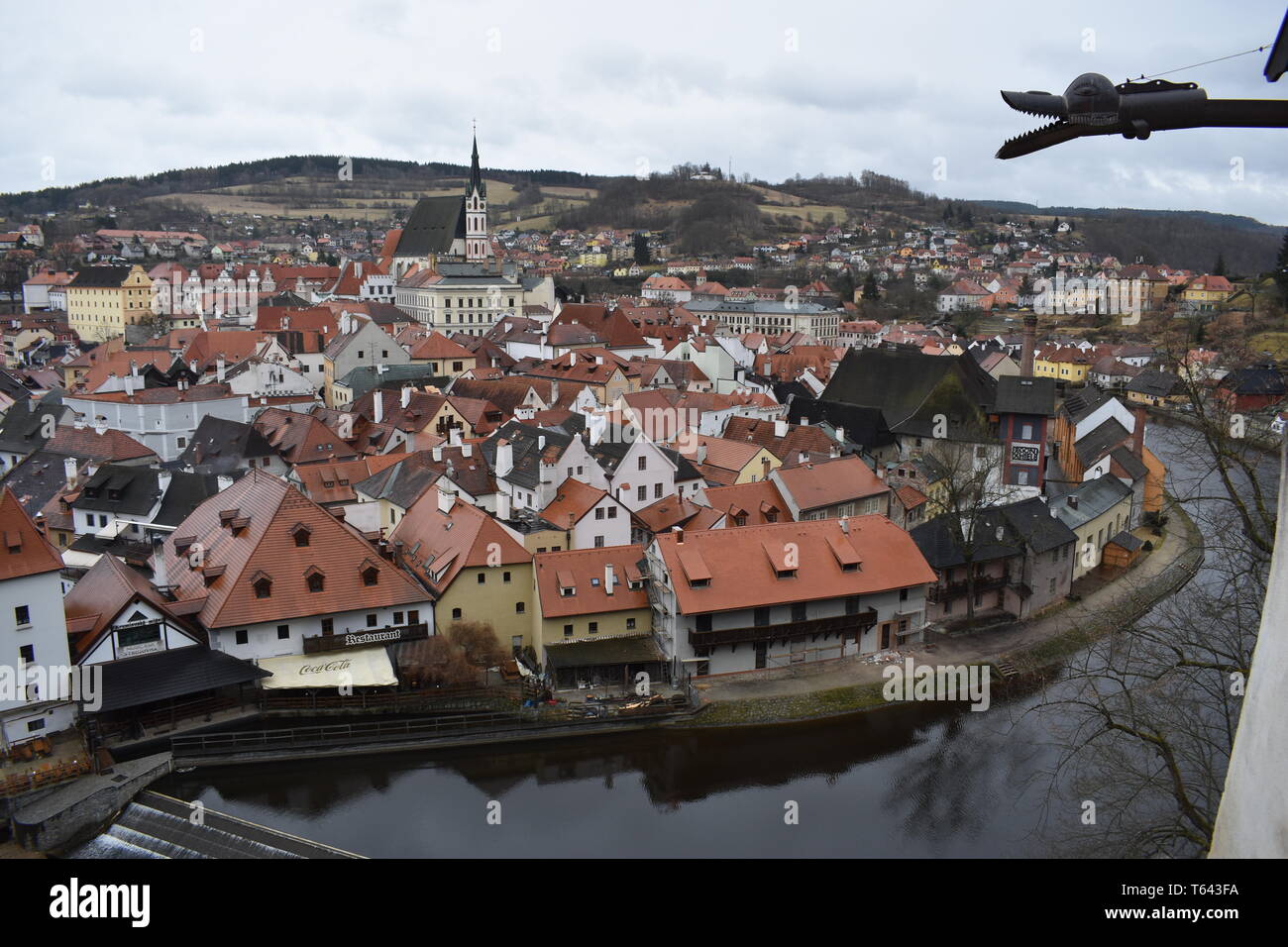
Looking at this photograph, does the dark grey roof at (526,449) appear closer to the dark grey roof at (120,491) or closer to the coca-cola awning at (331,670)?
the coca-cola awning at (331,670)

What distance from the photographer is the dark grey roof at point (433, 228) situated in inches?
3839

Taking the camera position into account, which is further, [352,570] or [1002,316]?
[1002,316]

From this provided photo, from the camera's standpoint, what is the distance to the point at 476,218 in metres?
97.9

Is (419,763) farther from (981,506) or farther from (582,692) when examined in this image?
(981,506)

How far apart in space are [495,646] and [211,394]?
86.4 ft

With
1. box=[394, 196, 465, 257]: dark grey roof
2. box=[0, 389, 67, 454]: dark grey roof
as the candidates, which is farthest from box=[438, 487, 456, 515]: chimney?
box=[394, 196, 465, 257]: dark grey roof

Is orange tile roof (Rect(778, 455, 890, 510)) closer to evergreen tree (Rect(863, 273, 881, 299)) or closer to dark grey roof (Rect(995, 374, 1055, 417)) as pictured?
dark grey roof (Rect(995, 374, 1055, 417))

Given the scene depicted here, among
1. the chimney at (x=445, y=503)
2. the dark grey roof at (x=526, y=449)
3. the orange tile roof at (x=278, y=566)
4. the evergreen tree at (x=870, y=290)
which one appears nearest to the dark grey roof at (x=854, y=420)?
the dark grey roof at (x=526, y=449)

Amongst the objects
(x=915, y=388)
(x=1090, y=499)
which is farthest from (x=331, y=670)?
(x=915, y=388)

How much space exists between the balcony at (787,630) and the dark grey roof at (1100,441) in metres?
18.5

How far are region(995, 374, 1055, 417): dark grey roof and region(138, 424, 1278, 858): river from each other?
652 inches

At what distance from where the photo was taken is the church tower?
95875 millimetres
